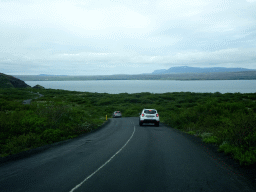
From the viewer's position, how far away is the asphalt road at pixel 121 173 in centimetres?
617

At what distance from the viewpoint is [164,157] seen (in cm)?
988

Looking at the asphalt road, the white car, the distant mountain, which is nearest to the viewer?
Result: the asphalt road

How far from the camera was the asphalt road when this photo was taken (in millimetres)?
6172

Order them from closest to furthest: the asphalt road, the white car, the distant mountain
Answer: the asphalt road < the white car < the distant mountain

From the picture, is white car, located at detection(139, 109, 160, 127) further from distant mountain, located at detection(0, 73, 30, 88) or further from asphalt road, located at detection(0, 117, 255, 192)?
distant mountain, located at detection(0, 73, 30, 88)

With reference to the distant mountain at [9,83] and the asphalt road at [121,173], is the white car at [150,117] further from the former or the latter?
the distant mountain at [9,83]

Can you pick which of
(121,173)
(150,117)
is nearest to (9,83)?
(150,117)

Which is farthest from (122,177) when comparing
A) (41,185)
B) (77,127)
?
(77,127)

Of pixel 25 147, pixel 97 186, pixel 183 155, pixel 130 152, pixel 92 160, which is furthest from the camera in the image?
pixel 25 147

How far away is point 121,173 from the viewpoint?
7.44 metres

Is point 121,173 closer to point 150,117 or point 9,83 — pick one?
point 150,117

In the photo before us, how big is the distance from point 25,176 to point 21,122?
9499 millimetres

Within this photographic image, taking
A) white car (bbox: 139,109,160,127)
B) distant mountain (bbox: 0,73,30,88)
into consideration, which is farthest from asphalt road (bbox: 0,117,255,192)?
distant mountain (bbox: 0,73,30,88)

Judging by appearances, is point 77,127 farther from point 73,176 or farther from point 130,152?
point 73,176
